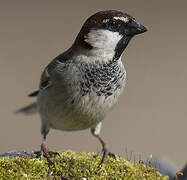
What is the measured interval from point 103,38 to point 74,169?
1202 millimetres

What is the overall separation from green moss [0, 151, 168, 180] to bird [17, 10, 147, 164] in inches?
5.4

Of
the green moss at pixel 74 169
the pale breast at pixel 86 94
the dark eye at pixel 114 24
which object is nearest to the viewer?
the green moss at pixel 74 169

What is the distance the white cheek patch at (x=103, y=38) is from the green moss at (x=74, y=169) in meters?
1.07

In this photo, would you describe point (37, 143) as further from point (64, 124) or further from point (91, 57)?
point (91, 57)

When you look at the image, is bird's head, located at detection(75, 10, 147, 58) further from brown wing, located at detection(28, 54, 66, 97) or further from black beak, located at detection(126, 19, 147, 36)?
brown wing, located at detection(28, 54, 66, 97)

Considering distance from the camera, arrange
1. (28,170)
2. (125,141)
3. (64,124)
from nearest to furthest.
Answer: (28,170) < (64,124) < (125,141)

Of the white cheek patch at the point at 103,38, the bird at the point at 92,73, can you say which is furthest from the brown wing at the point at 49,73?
the white cheek patch at the point at 103,38

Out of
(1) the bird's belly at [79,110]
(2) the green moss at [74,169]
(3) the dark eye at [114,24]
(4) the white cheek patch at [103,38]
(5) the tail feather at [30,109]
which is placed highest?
(3) the dark eye at [114,24]

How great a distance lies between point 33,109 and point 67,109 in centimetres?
167

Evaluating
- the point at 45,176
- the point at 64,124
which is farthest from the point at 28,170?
the point at 64,124

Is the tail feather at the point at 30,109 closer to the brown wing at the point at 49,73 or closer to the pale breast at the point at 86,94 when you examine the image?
the brown wing at the point at 49,73

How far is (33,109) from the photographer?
5586 millimetres

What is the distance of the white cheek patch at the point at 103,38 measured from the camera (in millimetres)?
3801

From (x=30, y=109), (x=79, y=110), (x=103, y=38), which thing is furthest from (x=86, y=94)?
(x=30, y=109)
